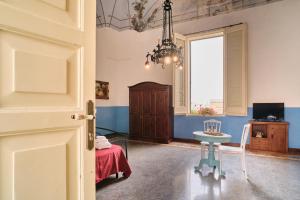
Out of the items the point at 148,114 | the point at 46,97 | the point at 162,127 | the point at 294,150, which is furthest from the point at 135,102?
the point at 46,97

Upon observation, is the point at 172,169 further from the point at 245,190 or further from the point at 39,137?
the point at 39,137

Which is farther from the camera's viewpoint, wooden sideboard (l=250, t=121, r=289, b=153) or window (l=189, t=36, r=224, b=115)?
window (l=189, t=36, r=224, b=115)

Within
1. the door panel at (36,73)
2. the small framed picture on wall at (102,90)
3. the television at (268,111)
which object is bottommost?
the television at (268,111)

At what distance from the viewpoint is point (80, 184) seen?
104 cm

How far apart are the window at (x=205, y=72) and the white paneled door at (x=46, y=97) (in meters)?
5.85

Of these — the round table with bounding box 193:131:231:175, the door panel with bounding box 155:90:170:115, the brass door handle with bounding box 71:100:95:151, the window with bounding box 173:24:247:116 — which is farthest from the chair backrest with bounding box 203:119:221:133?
the brass door handle with bounding box 71:100:95:151

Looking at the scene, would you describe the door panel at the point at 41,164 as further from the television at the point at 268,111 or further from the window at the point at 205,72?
the window at the point at 205,72

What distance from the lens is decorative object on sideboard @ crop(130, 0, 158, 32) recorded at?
7.16 meters

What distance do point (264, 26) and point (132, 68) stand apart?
458 centimetres

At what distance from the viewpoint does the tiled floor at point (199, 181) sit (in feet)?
9.27

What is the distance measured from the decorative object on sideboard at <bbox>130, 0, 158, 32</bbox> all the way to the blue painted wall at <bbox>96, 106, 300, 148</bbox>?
10.2 ft

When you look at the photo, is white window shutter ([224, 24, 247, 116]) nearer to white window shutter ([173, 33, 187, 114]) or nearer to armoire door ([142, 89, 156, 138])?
white window shutter ([173, 33, 187, 114])

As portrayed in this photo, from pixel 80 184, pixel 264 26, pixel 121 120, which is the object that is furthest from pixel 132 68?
pixel 80 184

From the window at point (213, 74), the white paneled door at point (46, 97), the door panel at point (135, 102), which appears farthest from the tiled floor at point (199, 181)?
the door panel at point (135, 102)
